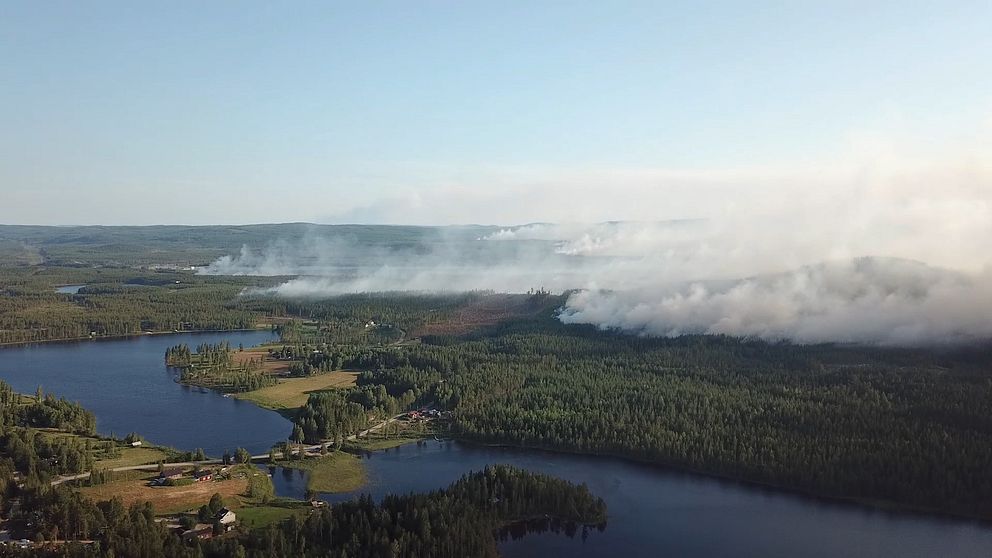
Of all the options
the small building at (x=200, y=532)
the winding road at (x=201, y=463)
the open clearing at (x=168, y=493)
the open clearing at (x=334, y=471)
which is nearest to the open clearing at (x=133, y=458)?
the winding road at (x=201, y=463)

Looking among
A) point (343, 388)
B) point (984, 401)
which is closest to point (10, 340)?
point (343, 388)

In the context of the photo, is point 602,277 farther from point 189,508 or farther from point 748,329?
point 189,508

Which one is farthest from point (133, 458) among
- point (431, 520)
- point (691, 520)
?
point (691, 520)

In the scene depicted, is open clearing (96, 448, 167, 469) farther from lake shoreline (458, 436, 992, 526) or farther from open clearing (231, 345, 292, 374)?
open clearing (231, 345, 292, 374)

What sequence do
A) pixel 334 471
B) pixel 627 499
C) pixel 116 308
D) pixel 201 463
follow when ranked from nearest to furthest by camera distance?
1. pixel 627 499
2. pixel 201 463
3. pixel 334 471
4. pixel 116 308

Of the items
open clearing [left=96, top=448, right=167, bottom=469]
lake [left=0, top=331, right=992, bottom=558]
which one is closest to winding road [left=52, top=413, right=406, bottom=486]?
open clearing [left=96, top=448, right=167, bottom=469]

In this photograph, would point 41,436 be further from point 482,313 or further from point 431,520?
point 482,313

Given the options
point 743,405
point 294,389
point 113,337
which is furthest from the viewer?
point 113,337
